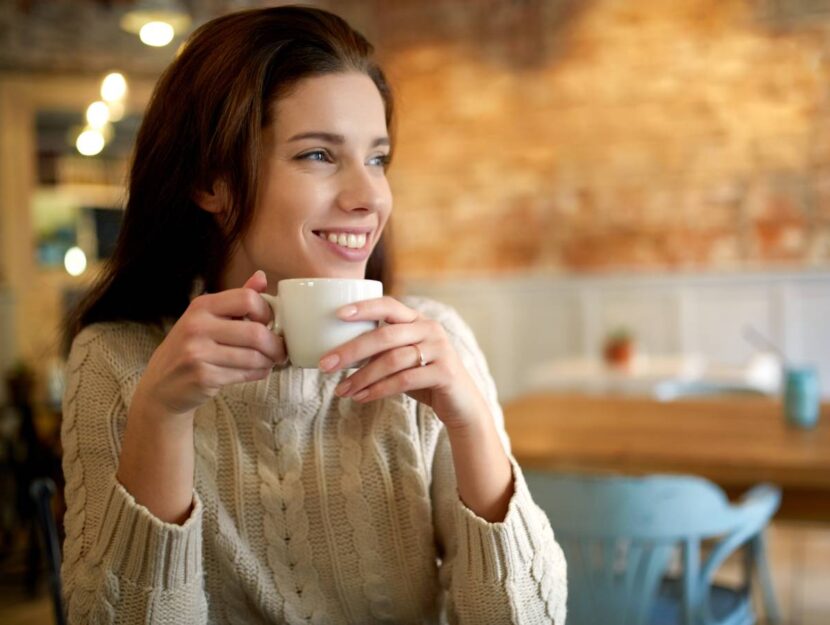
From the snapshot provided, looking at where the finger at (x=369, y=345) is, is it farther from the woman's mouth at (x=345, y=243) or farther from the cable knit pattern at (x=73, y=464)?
the cable knit pattern at (x=73, y=464)

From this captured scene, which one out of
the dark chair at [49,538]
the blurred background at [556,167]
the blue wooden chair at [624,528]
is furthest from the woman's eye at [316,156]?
the blurred background at [556,167]

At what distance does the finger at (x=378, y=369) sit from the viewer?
865 millimetres

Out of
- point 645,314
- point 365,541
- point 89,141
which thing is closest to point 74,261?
point 89,141

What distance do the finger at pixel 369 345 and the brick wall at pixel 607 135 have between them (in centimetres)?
496

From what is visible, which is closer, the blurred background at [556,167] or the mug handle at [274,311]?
the mug handle at [274,311]

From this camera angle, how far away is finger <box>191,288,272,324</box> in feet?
2.78

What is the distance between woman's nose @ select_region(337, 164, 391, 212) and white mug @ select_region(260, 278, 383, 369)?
22cm

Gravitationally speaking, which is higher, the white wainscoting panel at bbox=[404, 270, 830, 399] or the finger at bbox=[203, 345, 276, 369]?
the finger at bbox=[203, 345, 276, 369]

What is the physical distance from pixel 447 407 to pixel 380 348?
14 centimetres

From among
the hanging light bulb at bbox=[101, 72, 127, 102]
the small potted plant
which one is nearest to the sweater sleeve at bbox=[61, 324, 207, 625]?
the small potted plant

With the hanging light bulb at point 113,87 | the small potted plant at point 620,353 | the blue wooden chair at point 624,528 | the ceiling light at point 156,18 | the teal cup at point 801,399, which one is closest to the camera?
the blue wooden chair at point 624,528

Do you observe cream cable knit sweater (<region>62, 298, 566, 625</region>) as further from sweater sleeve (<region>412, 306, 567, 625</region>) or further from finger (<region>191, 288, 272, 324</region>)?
finger (<region>191, 288, 272, 324</region>)

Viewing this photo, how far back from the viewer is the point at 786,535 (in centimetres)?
400

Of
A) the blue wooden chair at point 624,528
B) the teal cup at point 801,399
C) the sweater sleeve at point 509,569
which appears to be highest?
the sweater sleeve at point 509,569
